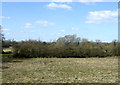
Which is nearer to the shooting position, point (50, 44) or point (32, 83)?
point (32, 83)

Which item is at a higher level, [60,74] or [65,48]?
[65,48]

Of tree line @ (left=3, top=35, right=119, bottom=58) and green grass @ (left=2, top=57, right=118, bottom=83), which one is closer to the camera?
green grass @ (left=2, top=57, right=118, bottom=83)

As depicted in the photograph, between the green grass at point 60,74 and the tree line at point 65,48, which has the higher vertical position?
the tree line at point 65,48

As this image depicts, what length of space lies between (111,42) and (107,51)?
Result: 1303mm

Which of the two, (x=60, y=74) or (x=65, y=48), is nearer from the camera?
(x=60, y=74)

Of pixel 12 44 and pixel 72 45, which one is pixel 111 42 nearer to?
pixel 72 45

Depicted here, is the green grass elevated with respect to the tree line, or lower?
lower

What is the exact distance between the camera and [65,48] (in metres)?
17.0

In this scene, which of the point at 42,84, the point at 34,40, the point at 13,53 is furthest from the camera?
the point at 34,40

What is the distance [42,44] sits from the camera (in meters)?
17.4

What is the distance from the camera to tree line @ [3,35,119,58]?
16.2 m

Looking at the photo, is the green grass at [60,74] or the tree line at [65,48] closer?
the green grass at [60,74]

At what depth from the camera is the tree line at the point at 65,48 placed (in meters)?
16.2

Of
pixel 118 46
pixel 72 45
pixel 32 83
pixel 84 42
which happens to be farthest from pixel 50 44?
pixel 32 83
